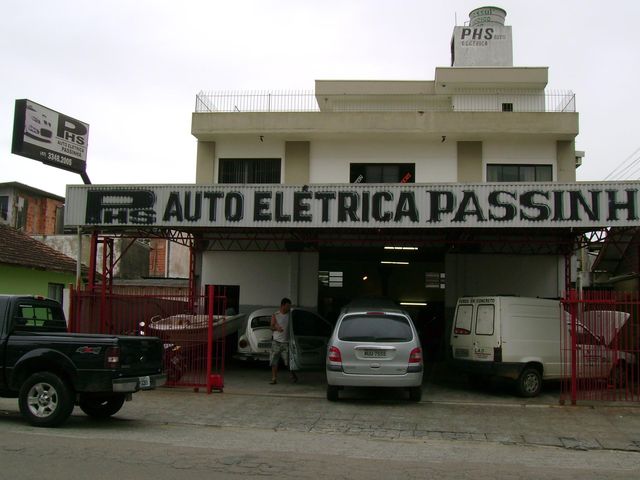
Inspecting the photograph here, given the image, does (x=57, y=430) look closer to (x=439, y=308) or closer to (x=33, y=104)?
(x=33, y=104)

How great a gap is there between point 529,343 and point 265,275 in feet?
31.5

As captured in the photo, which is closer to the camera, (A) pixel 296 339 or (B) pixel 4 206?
(A) pixel 296 339

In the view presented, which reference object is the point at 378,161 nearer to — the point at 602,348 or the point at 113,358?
the point at 602,348

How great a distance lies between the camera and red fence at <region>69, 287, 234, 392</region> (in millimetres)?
13141

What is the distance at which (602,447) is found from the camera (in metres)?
8.95

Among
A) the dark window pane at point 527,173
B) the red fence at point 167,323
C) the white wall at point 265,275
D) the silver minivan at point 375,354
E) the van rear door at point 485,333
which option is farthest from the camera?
the dark window pane at point 527,173

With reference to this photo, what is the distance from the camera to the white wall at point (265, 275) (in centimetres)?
2009

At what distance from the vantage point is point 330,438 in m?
9.21

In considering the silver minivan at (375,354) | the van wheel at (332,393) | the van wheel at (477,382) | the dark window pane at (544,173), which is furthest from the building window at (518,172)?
the van wheel at (332,393)

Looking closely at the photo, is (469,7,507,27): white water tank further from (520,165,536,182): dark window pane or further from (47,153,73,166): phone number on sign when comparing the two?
(47,153,73,166): phone number on sign

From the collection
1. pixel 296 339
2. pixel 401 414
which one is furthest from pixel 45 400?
pixel 296 339

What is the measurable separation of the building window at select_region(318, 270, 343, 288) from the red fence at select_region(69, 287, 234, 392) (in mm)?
11676

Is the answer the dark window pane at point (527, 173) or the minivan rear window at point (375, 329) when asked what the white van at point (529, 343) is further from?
the dark window pane at point (527, 173)

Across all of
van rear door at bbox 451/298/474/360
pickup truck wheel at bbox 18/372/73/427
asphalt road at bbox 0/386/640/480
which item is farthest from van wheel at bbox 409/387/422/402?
pickup truck wheel at bbox 18/372/73/427
